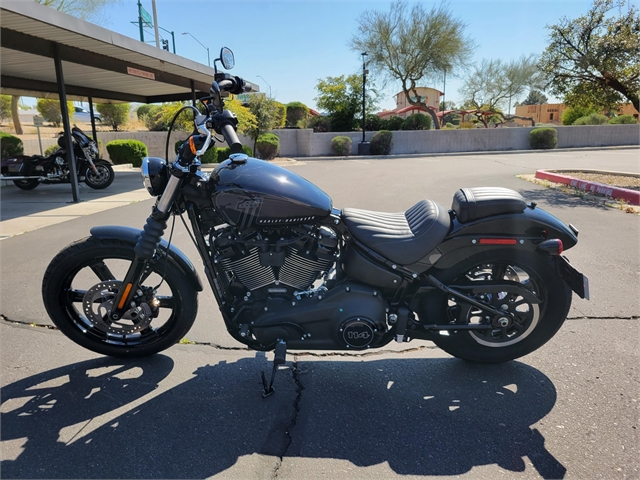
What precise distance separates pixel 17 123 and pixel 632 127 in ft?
129

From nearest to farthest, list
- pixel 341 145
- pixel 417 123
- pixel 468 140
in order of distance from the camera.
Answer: pixel 341 145 < pixel 468 140 < pixel 417 123

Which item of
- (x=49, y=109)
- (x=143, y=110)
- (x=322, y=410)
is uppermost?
(x=143, y=110)

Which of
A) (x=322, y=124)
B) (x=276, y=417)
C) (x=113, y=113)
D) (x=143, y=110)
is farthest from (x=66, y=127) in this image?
(x=143, y=110)

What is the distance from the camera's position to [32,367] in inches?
115

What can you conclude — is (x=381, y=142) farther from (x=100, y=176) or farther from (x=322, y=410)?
(x=322, y=410)

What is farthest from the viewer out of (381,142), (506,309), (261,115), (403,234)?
(381,142)

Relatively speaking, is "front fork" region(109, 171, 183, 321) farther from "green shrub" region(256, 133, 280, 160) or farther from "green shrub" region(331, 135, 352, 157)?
"green shrub" region(331, 135, 352, 157)

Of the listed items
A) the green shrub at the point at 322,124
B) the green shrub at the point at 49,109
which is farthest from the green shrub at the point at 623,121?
the green shrub at the point at 49,109

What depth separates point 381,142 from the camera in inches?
957

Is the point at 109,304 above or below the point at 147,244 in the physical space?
below

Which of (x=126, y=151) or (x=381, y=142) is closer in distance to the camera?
(x=126, y=151)

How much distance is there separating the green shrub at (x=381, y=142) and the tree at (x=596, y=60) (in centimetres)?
A: 1485

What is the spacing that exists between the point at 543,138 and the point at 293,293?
26.8 metres

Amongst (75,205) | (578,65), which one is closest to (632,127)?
(578,65)
